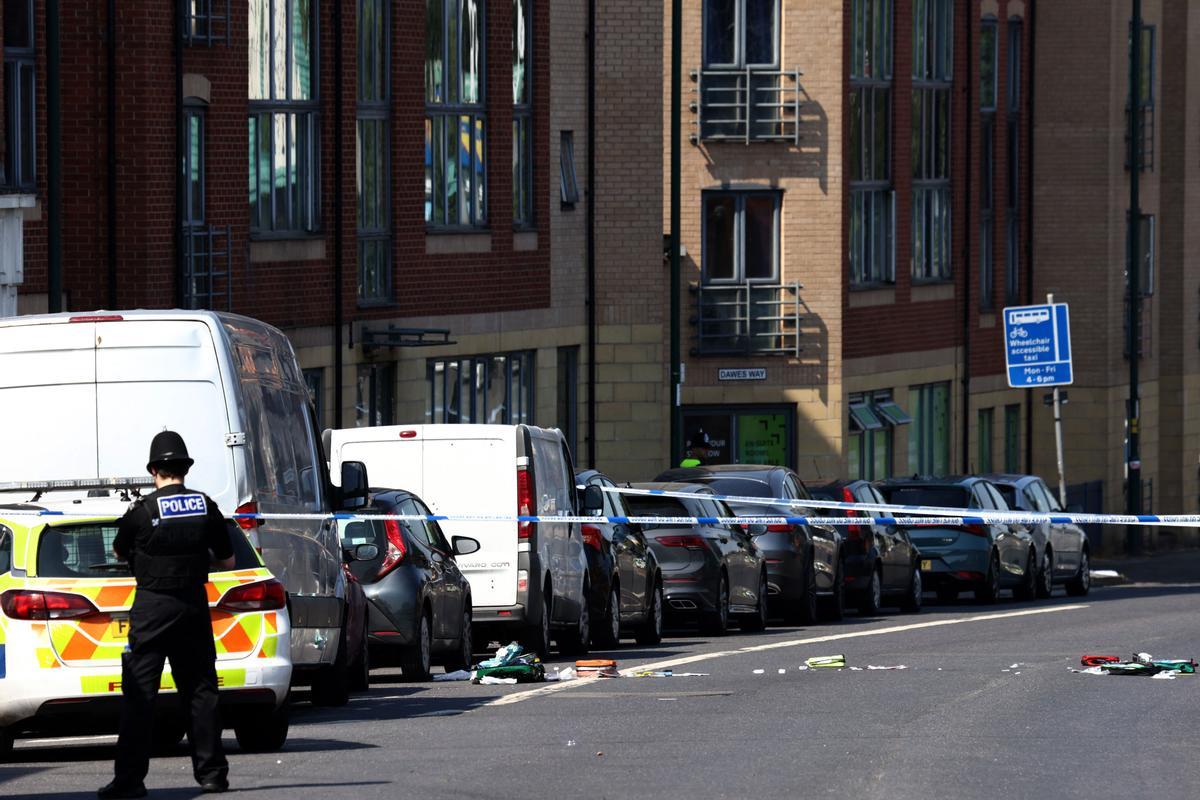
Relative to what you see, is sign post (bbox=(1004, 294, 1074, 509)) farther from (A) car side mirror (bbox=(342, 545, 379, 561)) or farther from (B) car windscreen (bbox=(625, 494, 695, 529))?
(A) car side mirror (bbox=(342, 545, 379, 561))

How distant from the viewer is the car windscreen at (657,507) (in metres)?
24.9

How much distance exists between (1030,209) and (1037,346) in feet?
30.7

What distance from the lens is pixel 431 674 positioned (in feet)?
63.2

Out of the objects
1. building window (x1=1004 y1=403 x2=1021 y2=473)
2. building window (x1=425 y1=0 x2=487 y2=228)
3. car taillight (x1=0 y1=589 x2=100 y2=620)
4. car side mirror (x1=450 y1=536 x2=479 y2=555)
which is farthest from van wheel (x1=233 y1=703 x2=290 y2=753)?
building window (x1=1004 y1=403 x2=1021 y2=473)

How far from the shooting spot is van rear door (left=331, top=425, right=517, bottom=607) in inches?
807

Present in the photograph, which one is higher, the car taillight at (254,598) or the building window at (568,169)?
the building window at (568,169)

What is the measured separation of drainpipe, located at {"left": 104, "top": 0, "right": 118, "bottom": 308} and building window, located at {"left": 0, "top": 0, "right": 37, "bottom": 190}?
1317mm

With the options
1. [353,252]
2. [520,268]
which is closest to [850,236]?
[520,268]

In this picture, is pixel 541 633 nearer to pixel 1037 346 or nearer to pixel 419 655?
pixel 419 655

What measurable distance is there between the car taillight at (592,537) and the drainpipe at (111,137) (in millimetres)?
7257

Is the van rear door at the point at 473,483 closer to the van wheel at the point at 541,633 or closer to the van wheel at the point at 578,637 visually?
the van wheel at the point at 541,633

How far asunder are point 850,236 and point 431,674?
27.0m

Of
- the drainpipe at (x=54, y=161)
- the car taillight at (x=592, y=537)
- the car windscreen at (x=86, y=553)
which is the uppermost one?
the drainpipe at (x=54, y=161)

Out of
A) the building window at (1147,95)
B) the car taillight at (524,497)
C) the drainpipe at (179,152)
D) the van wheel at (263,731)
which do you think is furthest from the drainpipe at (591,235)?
the van wheel at (263,731)
